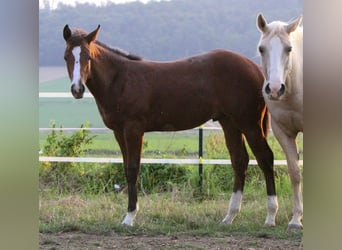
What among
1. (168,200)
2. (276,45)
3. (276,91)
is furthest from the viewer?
(168,200)

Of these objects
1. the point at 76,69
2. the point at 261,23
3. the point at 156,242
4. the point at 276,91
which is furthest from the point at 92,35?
the point at 156,242

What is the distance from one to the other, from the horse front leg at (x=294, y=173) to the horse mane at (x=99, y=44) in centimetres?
90

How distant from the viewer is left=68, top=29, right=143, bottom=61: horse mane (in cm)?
271

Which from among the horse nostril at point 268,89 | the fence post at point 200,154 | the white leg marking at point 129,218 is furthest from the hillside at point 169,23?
the white leg marking at point 129,218

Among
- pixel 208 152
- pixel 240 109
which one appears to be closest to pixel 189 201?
pixel 208 152

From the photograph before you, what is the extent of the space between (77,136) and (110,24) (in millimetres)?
624

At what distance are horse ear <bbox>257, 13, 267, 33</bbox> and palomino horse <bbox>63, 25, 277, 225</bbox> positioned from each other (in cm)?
25

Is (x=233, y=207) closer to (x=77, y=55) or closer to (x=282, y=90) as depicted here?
(x=282, y=90)

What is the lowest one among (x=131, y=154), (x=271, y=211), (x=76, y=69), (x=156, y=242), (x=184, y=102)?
(x=156, y=242)

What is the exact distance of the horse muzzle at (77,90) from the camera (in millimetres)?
2666

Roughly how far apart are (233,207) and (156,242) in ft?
1.52

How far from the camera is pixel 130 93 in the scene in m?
2.99

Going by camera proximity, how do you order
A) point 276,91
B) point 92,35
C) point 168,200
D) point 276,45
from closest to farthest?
point 276,91 < point 276,45 < point 92,35 < point 168,200

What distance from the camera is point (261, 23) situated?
8.65ft
